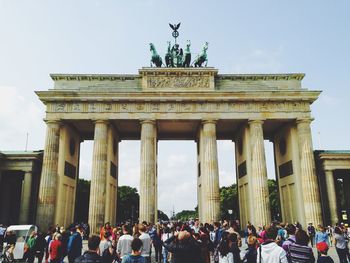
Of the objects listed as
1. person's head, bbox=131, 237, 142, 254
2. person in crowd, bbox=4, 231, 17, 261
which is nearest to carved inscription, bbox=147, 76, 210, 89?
person in crowd, bbox=4, 231, 17, 261

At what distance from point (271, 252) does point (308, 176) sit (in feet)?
93.3

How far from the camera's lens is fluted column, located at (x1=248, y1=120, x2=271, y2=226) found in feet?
103

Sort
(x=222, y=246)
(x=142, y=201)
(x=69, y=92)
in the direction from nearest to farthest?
(x=222, y=246), (x=142, y=201), (x=69, y=92)

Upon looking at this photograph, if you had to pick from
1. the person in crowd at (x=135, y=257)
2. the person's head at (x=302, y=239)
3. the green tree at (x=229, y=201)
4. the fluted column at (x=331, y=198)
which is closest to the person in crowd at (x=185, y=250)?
the person in crowd at (x=135, y=257)

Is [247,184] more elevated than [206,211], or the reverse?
[247,184]

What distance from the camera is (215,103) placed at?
3444cm

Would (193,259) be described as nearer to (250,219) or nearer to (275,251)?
(275,251)

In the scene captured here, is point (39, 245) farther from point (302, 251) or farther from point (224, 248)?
point (302, 251)

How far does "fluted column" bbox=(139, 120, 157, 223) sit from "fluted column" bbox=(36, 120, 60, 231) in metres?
9.17

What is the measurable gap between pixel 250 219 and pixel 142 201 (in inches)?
493

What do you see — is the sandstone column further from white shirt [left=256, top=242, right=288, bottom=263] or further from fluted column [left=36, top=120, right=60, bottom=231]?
white shirt [left=256, top=242, right=288, bottom=263]

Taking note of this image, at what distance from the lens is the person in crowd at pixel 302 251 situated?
6.50 metres

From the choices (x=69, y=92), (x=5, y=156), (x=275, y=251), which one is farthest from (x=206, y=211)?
(x=275, y=251)

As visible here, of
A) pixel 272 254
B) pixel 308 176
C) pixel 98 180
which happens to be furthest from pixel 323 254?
pixel 98 180
